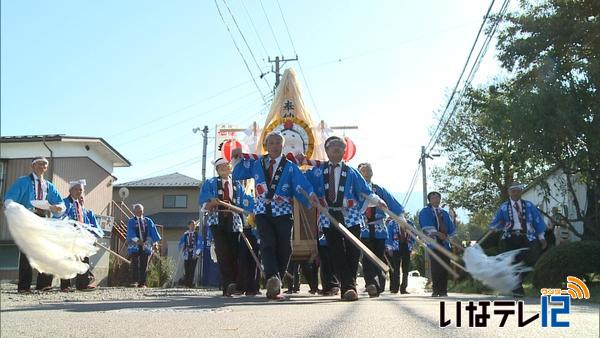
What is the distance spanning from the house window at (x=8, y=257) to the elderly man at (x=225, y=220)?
12.3 m

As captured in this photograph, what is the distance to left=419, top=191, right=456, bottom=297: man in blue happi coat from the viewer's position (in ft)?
29.8

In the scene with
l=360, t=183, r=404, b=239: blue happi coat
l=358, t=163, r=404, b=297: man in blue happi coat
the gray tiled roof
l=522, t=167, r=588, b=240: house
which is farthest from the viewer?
the gray tiled roof

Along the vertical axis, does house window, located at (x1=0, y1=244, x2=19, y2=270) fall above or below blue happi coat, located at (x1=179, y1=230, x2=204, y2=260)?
below

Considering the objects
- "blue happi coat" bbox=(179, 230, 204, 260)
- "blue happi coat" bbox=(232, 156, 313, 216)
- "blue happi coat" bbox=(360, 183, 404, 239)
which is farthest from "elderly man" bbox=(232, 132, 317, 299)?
"blue happi coat" bbox=(179, 230, 204, 260)

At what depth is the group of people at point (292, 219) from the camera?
268 inches

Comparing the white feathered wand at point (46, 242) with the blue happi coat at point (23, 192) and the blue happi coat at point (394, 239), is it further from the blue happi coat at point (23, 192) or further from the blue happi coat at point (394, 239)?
the blue happi coat at point (394, 239)

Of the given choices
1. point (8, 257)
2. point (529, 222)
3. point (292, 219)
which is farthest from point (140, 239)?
point (529, 222)

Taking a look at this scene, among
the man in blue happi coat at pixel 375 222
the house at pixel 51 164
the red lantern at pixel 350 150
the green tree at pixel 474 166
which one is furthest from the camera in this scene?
the green tree at pixel 474 166

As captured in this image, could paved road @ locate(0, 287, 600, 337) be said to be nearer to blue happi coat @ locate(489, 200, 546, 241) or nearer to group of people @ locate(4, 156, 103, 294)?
group of people @ locate(4, 156, 103, 294)

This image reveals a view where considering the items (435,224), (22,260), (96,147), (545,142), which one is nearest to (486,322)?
(435,224)

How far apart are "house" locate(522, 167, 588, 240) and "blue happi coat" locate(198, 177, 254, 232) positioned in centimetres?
712

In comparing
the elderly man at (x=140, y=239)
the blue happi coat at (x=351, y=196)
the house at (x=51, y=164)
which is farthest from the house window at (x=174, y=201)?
the blue happi coat at (x=351, y=196)

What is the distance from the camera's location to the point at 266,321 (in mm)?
4500

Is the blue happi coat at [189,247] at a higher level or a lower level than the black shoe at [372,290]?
higher
